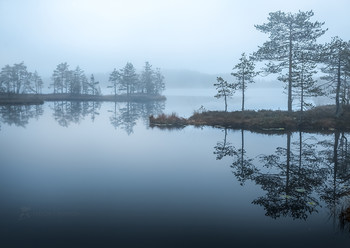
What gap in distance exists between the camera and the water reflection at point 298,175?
26.9ft

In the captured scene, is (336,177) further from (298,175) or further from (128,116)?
(128,116)

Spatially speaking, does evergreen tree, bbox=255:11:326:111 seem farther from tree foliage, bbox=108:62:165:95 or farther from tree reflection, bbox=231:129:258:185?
tree foliage, bbox=108:62:165:95

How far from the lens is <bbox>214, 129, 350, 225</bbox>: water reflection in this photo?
8.21 m

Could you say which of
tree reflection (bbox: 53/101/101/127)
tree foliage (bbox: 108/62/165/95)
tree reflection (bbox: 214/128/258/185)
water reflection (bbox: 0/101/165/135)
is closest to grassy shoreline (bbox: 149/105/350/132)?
water reflection (bbox: 0/101/165/135)

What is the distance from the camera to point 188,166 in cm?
1312

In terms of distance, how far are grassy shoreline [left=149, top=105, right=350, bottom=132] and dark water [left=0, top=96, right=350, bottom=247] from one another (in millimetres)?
9410

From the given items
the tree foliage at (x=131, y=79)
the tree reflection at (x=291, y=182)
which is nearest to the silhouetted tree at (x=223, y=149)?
the tree reflection at (x=291, y=182)

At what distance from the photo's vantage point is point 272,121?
2756cm

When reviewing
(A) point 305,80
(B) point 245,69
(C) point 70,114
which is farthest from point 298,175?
(C) point 70,114

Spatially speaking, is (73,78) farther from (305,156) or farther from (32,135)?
(305,156)

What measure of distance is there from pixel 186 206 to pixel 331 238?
13.5ft

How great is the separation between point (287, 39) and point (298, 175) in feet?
89.4

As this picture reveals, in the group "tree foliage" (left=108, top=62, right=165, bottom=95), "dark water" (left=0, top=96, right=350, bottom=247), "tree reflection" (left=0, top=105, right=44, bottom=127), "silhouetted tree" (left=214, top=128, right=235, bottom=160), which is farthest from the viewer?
"tree foliage" (left=108, top=62, right=165, bottom=95)

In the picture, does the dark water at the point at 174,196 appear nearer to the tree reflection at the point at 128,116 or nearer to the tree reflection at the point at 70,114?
the tree reflection at the point at 128,116
